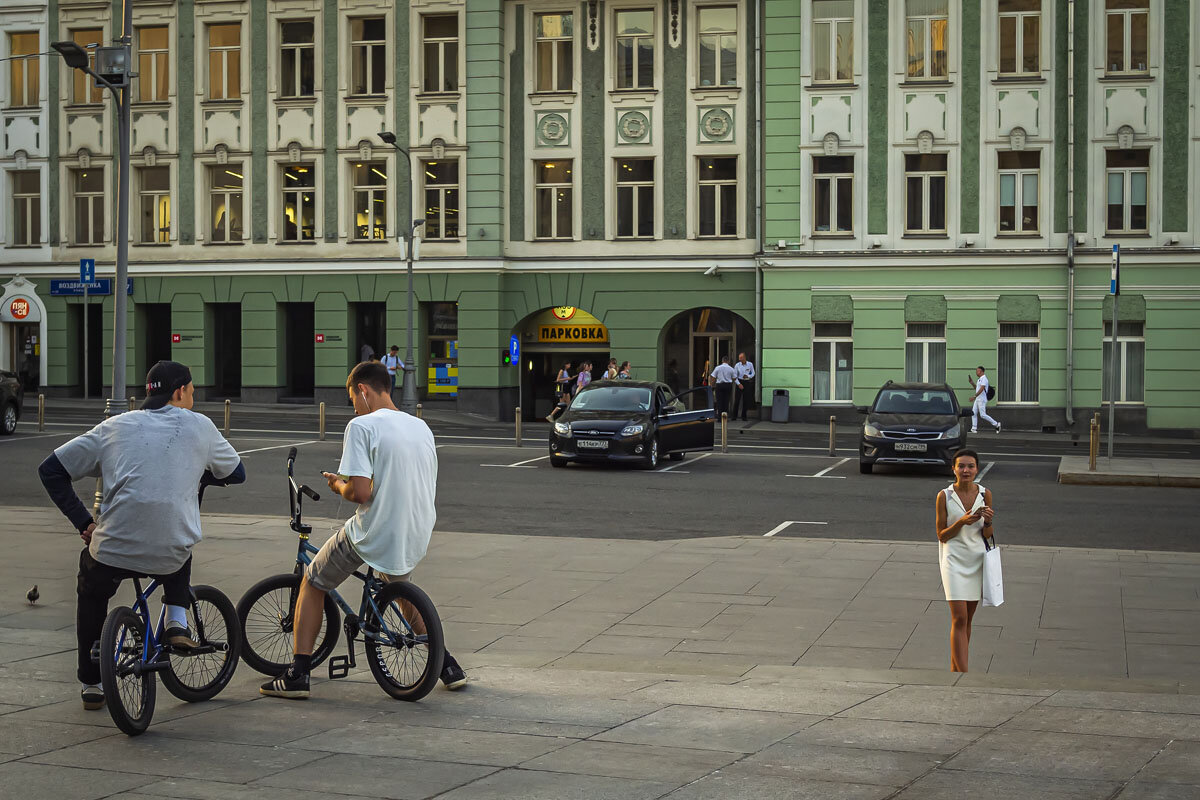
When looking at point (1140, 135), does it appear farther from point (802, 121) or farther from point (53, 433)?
point (53, 433)

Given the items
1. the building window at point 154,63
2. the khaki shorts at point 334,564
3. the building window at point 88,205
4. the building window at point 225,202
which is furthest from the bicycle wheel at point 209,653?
the building window at point 88,205

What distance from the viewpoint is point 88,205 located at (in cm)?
4356

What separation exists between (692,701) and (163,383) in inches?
125

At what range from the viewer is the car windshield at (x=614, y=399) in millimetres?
26234

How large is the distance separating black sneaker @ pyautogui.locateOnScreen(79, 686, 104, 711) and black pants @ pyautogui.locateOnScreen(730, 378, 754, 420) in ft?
104

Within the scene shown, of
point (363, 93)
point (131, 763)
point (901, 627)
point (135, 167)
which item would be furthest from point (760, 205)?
point (131, 763)

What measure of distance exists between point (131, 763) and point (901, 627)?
6.21 metres

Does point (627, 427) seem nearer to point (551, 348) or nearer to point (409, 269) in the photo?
point (409, 269)

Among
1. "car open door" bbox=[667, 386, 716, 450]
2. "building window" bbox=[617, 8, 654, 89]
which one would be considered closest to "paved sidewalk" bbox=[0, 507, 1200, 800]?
"car open door" bbox=[667, 386, 716, 450]

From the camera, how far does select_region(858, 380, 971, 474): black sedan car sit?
24.9m

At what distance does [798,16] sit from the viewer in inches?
1494

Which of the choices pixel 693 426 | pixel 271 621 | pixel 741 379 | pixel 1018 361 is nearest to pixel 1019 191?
pixel 1018 361

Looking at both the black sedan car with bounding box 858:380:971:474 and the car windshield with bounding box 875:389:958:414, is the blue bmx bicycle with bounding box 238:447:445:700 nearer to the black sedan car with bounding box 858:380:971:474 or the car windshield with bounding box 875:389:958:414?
the black sedan car with bounding box 858:380:971:474

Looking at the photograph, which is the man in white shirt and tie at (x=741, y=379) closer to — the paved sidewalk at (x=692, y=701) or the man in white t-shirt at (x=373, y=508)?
the paved sidewalk at (x=692, y=701)
